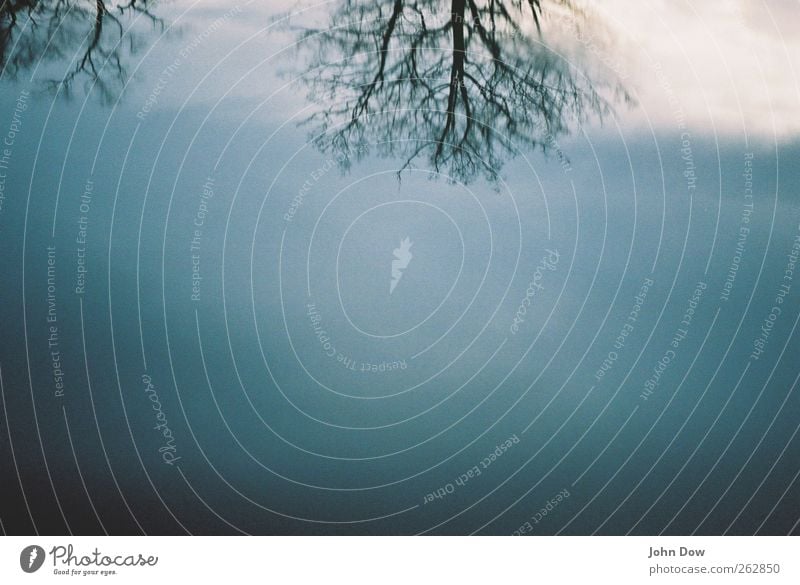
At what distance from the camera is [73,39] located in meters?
3.73

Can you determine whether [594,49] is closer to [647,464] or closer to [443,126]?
[443,126]

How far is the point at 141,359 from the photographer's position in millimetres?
3752

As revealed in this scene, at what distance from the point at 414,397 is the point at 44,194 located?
1899 mm

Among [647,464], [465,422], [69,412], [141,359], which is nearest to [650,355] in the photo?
[647,464]
